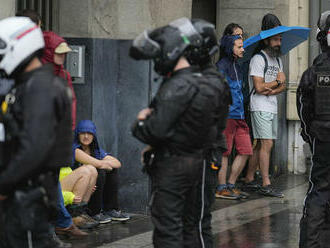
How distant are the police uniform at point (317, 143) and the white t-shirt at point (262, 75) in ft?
12.1

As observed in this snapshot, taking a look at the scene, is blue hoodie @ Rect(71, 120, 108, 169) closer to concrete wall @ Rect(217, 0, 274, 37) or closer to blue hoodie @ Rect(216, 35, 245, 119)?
blue hoodie @ Rect(216, 35, 245, 119)

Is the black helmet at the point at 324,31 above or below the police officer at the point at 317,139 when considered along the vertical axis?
above

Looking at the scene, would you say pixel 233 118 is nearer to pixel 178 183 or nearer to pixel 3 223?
pixel 178 183

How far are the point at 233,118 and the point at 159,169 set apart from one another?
494cm

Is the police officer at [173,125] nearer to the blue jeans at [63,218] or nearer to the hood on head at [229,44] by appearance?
the blue jeans at [63,218]

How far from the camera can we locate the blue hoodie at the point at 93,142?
26.7 ft

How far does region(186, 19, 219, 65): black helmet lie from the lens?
5.58 meters

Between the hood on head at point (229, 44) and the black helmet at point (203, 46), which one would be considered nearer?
the black helmet at point (203, 46)

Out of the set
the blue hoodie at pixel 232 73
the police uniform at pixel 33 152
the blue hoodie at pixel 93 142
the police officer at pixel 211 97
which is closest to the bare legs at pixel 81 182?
the blue hoodie at pixel 93 142

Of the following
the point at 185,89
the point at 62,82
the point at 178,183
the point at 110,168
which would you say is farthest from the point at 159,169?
the point at 110,168

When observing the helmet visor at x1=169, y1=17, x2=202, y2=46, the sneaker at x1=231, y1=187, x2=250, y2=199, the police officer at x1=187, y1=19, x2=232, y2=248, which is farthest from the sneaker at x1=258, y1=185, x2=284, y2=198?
the helmet visor at x1=169, y1=17, x2=202, y2=46

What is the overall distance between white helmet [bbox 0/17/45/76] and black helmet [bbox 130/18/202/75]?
986 millimetres

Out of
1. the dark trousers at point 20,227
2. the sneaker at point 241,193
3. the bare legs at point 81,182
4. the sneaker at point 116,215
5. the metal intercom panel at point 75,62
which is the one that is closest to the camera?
the dark trousers at point 20,227

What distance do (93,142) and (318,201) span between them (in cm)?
244
